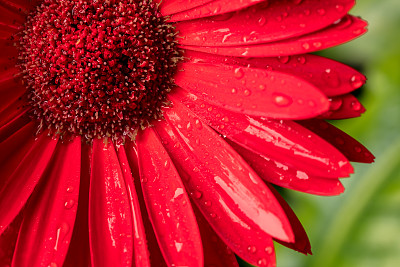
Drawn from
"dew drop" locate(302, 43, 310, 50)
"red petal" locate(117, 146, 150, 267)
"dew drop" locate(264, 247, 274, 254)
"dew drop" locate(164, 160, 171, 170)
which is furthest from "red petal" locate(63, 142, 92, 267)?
"dew drop" locate(302, 43, 310, 50)

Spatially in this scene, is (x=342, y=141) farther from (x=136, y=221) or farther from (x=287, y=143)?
(x=136, y=221)

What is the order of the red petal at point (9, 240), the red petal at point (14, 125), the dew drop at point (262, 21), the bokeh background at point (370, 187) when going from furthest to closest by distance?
the bokeh background at point (370, 187) → the red petal at point (14, 125) → the red petal at point (9, 240) → the dew drop at point (262, 21)

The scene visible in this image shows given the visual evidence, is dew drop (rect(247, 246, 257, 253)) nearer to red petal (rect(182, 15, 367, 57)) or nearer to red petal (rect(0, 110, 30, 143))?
red petal (rect(182, 15, 367, 57))

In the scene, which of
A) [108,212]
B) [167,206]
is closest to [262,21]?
[167,206]

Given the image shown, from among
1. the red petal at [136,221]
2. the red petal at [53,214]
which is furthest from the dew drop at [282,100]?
the red petal at [53,214]

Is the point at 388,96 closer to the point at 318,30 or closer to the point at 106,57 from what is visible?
the point at 318,30

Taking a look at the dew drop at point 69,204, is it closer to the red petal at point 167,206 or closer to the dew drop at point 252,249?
the red petal at point 167,206

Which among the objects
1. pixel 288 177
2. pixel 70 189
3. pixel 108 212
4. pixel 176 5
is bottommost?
pixel 288 177
